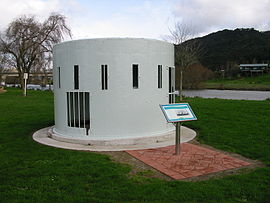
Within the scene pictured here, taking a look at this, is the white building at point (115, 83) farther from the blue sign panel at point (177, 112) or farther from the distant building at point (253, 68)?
the distant building at point (253, 68)

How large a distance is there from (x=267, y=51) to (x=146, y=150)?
7708 cm

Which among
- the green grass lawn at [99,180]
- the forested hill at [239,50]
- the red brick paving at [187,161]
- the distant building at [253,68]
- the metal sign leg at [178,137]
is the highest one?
the forested hill at [239,50]

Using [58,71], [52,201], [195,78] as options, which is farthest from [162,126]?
[195,78]

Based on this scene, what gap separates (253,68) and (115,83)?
7178cm

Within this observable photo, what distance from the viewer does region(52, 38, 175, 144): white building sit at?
24.3 ft

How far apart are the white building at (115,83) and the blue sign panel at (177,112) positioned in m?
1.48

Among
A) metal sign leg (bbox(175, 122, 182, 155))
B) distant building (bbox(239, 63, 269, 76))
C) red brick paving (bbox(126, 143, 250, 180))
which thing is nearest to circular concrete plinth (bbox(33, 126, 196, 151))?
red brick paving (bbox(126, 143, 250, 180))

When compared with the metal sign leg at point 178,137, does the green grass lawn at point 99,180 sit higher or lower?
lower

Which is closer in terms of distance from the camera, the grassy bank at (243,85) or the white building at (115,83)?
the white building at (115,83)

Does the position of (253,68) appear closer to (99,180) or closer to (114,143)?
(114,143)

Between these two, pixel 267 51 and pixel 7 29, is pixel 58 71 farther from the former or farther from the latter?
pixel 267 51

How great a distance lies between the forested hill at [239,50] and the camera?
73.6m

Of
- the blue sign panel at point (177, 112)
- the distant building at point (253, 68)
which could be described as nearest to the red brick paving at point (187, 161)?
the blue sign panel at point (177, 112)

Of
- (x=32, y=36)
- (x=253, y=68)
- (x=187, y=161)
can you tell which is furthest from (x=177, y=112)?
(x=253, y=68)
